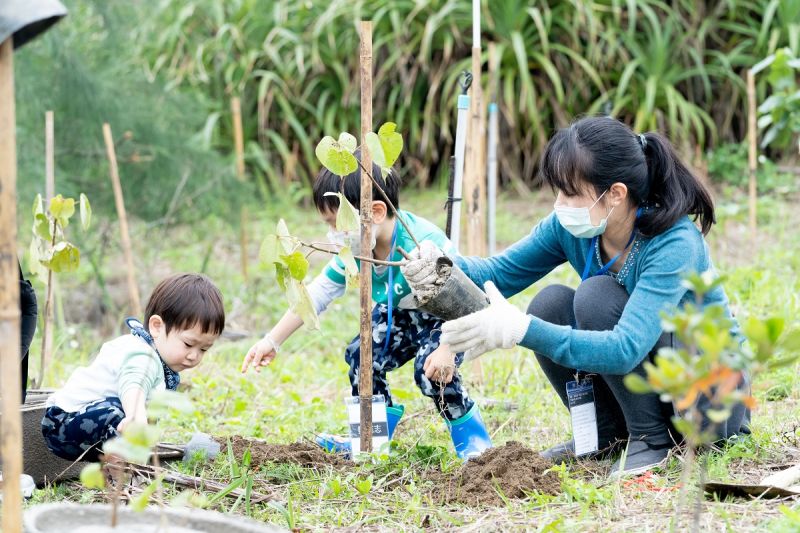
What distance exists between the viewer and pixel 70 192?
5.27m

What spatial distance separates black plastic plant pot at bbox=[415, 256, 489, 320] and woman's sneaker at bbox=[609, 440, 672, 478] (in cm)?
57

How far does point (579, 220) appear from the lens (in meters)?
2.44

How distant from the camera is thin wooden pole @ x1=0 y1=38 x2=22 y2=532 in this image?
150 centimetres

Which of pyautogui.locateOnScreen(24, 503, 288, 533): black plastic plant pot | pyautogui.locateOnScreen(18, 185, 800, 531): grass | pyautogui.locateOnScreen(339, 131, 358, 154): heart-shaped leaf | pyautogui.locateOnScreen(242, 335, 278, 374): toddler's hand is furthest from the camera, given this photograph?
pyautogui.locateOnScreen(242, 335, 278, 374): toddler's hand

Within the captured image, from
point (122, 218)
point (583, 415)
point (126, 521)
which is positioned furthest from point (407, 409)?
point (126, 521)

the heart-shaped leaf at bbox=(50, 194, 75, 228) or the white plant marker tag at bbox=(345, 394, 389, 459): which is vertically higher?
the heart-shaped leaf at bbox=(50, 194, 75, 228)

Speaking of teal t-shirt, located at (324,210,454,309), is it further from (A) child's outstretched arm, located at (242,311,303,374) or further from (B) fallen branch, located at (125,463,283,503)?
(B) fallen branch, located at (125,463,283,503)

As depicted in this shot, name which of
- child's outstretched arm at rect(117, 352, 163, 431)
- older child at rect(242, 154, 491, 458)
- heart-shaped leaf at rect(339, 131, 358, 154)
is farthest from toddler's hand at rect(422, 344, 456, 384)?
child's outstretched arm at rect(117, 352, 163, 431)

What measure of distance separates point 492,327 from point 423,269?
221 mm

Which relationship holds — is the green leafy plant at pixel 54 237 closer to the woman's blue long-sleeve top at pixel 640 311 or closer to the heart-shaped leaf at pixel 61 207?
the heart-shaped leaf at pixel 61 207

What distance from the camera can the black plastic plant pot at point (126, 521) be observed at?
150cm

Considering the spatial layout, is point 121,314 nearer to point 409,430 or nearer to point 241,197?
point 241,197

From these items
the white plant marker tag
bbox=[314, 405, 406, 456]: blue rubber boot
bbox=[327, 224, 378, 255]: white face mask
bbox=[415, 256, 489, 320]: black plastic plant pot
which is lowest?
bbox=[314, 405, 406, 456]: blue rubber boot

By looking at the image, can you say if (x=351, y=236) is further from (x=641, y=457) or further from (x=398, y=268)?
(x=641, y=457)
